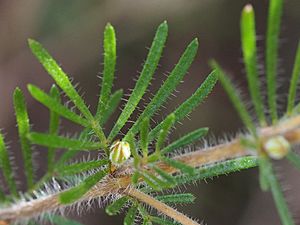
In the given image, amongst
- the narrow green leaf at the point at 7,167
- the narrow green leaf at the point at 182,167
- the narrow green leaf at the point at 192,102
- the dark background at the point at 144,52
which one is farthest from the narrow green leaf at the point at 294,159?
the dark background at the point at 144,52

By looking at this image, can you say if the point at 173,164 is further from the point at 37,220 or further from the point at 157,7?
the point at 157,7

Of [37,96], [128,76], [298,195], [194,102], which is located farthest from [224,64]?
[37,96]

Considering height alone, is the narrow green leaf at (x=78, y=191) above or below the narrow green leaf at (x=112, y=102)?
below

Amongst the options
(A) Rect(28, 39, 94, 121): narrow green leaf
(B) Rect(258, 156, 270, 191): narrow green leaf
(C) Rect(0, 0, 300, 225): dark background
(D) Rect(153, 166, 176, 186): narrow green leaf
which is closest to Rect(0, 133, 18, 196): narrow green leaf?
(A) Rect(28, 39, 94, 121): narrow green leaf

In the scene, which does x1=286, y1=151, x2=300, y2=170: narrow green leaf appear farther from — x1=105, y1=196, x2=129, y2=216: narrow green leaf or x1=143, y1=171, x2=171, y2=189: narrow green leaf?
x1=105, y1=196, x2=129, y2=216: narrow green leaf

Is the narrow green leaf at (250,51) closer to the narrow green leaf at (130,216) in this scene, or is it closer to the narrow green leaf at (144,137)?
the narrow green leaf at (144,137)

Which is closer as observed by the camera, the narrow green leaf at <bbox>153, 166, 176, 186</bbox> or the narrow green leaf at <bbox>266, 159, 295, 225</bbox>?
the narrow green leaf at <bbox>266, 159, 295, 225</bbox>

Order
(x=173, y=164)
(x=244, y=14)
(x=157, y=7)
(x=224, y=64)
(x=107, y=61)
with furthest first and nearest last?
(x=224, y=64), (x=157, y=7), (x=107, y=61), (x=173, y=164), (x=244, y=14)
